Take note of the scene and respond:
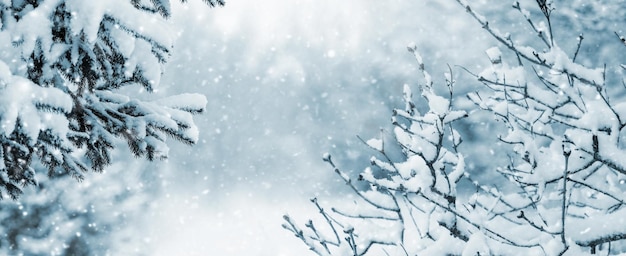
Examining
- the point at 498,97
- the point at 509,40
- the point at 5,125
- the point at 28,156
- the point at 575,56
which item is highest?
the point at 498,97

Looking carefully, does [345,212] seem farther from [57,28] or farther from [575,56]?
[57,28]

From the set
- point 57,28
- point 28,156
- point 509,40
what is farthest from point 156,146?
Result: point 509,40

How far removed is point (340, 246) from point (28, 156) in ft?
6.41

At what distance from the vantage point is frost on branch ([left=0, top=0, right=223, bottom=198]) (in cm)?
206

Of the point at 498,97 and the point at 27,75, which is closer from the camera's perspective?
the point at 27,75

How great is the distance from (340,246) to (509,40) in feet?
5.56

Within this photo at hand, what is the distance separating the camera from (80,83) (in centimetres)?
260

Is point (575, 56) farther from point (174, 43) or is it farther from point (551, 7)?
point (174, 43)

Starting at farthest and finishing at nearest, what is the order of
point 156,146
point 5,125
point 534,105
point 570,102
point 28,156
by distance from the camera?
point 534,105, point 570,102, point 156,146, point 28,156, point 5,125

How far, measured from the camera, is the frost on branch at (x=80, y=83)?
2061 millimetres

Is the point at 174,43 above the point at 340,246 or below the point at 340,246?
above

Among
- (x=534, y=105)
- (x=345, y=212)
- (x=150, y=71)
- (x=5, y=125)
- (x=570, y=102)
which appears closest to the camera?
(x=5, y=125)

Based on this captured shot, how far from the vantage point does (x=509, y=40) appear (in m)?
2.73

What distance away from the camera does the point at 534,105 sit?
371 cm
